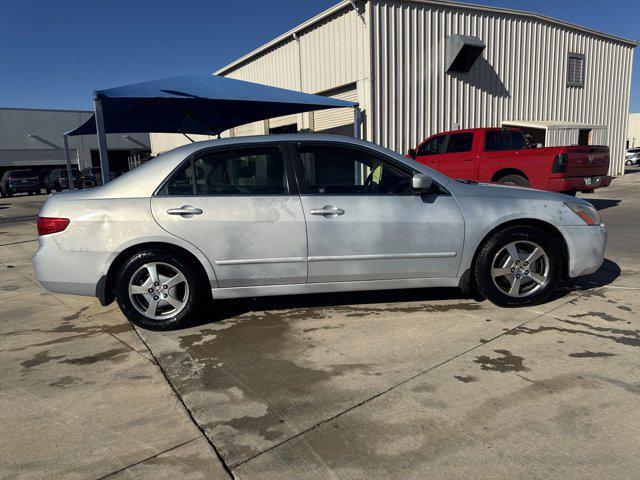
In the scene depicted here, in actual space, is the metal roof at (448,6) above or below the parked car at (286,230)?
above

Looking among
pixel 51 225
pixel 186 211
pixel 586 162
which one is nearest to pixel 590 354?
pixel 186 211

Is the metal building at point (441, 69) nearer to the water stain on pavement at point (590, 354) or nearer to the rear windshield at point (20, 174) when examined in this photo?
the water stain on pavement at point (590, 354)

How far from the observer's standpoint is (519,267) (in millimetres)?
3896

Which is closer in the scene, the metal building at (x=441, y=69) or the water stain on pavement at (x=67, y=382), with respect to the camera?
the water stain on pavement at (x=67, y=382)

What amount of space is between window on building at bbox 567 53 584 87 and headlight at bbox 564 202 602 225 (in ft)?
51.5

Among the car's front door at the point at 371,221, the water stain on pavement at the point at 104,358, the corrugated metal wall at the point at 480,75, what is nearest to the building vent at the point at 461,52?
the corrugated metal wall at the point at 480,75

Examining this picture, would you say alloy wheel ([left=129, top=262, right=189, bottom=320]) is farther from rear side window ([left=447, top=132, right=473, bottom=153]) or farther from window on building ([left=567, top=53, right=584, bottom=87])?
window on building ([left=567, top=53, right=584, bottom=87])

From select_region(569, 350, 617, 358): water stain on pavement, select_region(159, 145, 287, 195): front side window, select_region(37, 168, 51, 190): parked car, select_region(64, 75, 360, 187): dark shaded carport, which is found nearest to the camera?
select_region(569, 350, 617, 358): water stain on pavement

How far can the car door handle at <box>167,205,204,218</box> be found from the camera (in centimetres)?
357

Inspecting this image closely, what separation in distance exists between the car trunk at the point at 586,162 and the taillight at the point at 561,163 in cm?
8

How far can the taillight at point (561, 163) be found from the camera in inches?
332

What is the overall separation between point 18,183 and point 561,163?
28919 millimetres

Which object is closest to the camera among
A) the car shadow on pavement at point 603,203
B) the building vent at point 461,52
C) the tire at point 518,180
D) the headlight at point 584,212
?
the headlight at point 584,212

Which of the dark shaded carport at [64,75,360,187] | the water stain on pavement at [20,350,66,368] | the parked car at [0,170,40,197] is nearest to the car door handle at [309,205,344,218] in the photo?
the water stain on pavement at [20,350,66,368]
